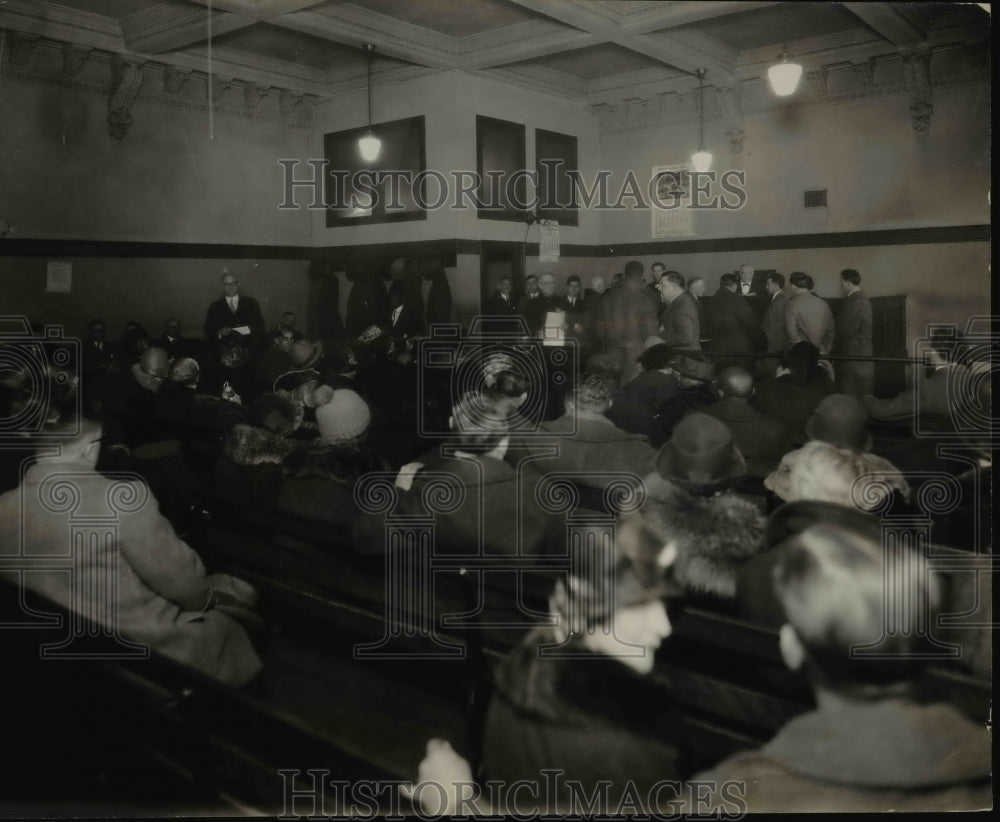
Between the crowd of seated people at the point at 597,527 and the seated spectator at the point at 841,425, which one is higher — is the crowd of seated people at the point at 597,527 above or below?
below

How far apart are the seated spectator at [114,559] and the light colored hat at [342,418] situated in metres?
1.13

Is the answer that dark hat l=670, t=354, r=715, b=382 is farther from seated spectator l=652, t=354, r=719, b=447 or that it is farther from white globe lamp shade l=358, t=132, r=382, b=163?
white globe lamp shade l=358, t=132, r=382, b=163

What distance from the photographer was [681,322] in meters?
6.84

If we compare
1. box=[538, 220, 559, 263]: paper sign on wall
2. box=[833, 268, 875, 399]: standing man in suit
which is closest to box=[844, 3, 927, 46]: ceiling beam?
box=[833, 268, 875, 399]: standing man in suit

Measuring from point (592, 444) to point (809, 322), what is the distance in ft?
16.2

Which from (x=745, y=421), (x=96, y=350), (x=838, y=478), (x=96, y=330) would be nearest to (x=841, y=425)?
(x=838, y=478)

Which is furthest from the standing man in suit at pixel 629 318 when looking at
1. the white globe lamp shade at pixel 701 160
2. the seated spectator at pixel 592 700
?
the seated spectator at pixel 592 700

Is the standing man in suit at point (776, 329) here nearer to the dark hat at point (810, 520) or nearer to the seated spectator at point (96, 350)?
the dark hat at point (810, 520)

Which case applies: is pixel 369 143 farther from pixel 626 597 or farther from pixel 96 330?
pixel 626 597

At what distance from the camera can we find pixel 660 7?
22.2 feet

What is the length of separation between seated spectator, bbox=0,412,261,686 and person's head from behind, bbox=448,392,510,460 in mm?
1194

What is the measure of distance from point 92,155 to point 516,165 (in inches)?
174

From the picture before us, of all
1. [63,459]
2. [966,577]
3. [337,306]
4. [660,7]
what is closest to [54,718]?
[63,459]

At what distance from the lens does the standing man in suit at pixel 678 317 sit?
666 cm
